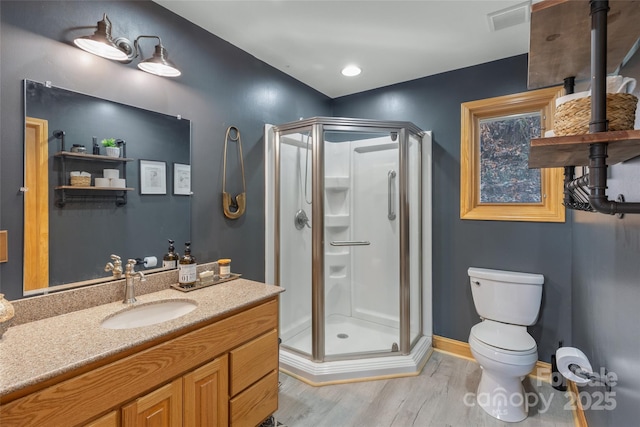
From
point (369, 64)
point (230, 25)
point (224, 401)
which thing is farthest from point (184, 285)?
point (369, 64)

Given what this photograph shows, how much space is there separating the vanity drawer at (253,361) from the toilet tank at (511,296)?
5.22ft

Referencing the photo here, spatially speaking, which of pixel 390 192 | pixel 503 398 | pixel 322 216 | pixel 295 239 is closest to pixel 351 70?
pixel 390 192

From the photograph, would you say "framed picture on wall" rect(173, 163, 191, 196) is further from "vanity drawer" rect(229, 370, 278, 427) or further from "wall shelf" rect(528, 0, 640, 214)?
"wall shelf" rect(528, 0, 640, 214)

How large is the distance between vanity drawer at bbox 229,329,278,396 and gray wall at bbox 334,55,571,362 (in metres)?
1.63

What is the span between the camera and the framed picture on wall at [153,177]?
166 cm

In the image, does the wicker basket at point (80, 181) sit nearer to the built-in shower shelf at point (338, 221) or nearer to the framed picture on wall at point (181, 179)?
the framed picture on wall at point (181, 179)

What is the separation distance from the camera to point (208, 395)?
1.31 m

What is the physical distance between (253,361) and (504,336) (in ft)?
5.18

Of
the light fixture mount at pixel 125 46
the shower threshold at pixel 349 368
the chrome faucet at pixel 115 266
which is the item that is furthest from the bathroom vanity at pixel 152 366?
the light fixture mount at pixel 125 46

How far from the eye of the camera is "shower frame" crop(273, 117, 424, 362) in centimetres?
227

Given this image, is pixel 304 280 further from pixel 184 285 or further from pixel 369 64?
pixel 369 64

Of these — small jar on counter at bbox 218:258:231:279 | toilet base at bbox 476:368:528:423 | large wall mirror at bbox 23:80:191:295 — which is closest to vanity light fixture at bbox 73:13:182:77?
large wall mirror at bbox 23:80:191:295

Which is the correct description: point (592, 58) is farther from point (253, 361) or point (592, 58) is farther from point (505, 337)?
point (505, 337)

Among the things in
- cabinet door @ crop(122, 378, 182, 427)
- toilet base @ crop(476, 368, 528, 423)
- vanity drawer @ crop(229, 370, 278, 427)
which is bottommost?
toilet base @ crop(476, 368, 528, 423)
